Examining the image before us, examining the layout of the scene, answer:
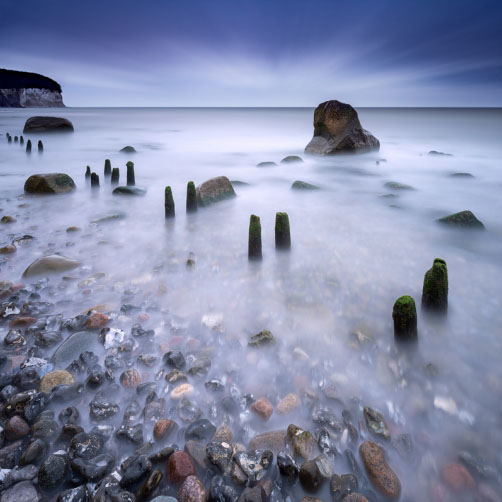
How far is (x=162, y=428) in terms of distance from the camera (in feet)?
7.88

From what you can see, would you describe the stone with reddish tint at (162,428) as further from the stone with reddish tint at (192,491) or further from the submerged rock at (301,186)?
the submerged rock at (301,186)

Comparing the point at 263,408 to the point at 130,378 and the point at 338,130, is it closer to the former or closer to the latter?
the point at 130,378

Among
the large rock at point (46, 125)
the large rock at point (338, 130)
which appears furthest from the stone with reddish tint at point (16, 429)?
the large rock at point (46, 125)

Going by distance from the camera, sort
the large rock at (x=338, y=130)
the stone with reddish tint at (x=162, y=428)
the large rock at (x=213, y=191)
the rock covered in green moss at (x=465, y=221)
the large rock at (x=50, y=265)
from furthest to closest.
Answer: the large rock at (x=338, y=130) → the large rock at (x=213, y=191) → the rock covered in green moss at (x=465, y=221) → the large rock at (x=50, y=265) → the stone with reddish tint at (x=162, y=428)

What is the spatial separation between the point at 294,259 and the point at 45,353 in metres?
3.79

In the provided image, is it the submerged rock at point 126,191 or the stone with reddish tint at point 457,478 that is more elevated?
the submerged rock at point 126,191

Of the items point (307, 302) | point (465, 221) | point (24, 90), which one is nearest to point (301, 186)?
point (465, 221)

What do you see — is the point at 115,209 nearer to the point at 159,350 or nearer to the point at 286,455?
the point at 159,350

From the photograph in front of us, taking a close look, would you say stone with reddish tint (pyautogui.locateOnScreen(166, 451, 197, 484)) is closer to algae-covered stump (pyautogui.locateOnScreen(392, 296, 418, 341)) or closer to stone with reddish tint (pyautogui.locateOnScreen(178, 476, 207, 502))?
stone with reddish tint (pyautogui.locateOnScreen(178, 476, 207, 502))

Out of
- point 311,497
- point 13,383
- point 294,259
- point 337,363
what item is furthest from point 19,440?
point 294,259

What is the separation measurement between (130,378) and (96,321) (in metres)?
1.02

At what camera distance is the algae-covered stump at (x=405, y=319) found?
3195 mm

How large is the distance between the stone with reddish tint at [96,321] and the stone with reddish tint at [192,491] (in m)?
2.08

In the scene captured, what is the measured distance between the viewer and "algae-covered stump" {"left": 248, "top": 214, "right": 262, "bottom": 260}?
16.0 feet
